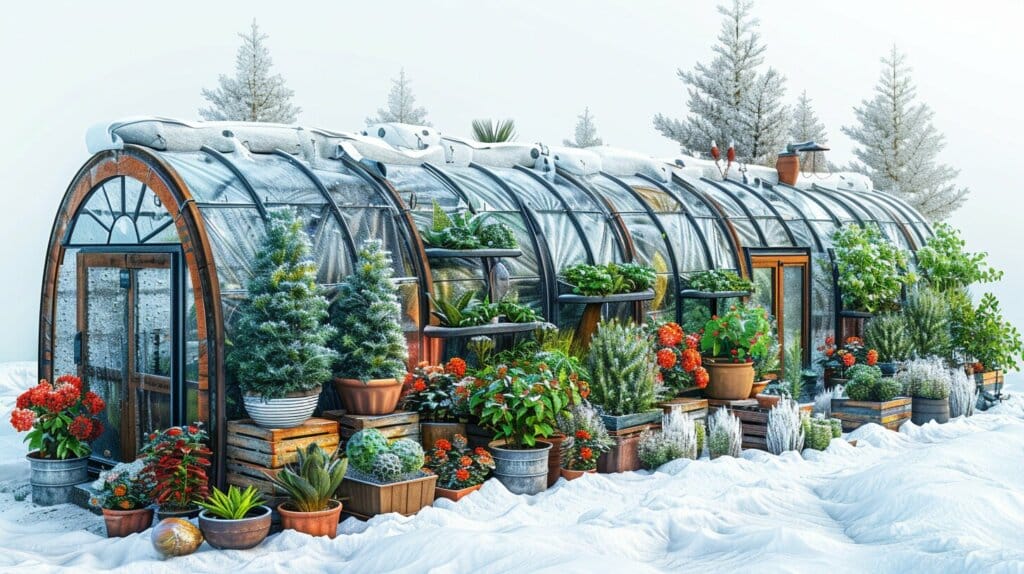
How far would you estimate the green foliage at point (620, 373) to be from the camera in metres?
10.7

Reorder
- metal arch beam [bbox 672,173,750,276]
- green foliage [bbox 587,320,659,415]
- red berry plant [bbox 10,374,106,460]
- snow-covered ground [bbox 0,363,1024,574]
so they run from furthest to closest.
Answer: metal arch beam [bbox 672,173,750,276], green foliage [bbox 587,320,659,415], red berry plant [bbox 10,374,106,460], snow-covered ground [bbox 0,363,1024,574]

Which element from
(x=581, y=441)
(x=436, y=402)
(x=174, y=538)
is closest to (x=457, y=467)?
(x=436, y=402)

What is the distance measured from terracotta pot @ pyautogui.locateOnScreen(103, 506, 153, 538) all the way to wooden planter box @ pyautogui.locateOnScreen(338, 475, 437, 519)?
66.7 inches

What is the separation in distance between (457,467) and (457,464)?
0.04 meters

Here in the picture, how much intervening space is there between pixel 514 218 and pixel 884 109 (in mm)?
29199

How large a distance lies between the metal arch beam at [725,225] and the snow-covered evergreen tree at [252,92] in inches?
893

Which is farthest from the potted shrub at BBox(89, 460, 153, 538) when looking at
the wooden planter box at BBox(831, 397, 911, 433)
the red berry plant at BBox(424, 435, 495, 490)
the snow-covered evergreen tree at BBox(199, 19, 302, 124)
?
the snow-covered evergreen tree at BBox(199, 19, 302, 124)

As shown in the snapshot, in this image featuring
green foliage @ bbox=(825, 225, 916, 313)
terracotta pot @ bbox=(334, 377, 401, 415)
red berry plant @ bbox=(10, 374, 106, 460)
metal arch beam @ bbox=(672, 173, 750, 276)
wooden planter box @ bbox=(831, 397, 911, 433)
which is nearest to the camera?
terracotta pot @ bbox=(334, 377, 401, 415)

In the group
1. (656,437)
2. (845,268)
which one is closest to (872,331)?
(845,268)

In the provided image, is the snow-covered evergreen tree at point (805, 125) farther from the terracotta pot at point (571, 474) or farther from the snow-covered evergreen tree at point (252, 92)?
the terracotta pot at point (571, 474)

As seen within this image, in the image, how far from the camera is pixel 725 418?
440 inches

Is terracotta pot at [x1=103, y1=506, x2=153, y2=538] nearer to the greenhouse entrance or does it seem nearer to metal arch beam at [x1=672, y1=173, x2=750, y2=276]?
the greenhouse entrance

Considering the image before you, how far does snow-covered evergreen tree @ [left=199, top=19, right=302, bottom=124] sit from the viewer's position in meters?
34.9

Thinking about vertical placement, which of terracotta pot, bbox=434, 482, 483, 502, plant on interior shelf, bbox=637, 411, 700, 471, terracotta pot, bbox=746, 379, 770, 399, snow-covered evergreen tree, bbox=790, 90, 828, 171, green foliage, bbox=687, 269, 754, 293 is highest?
snow-covered evergreen tree, bbox=790, 90, 828, 171
